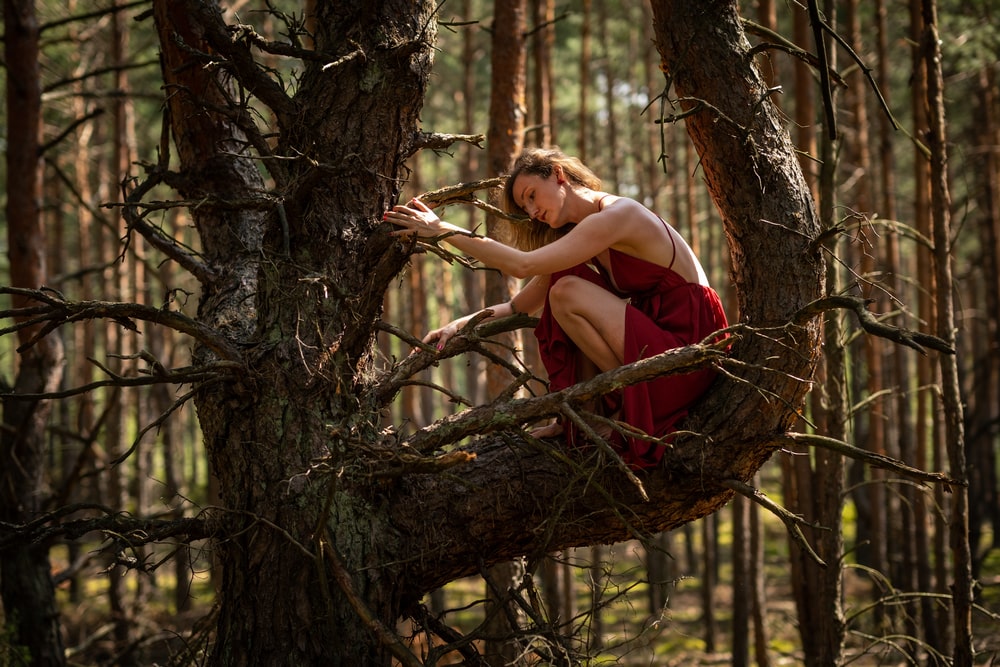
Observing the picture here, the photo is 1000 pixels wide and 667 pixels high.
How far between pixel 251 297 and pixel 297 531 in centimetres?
115

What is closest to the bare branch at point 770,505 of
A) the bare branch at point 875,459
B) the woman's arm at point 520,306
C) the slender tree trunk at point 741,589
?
the bare branch at point 875,459

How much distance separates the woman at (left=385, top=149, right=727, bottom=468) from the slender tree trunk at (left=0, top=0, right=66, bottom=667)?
3.60 meters

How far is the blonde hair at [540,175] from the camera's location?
11.7 ft

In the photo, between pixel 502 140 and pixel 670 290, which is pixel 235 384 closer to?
pixel 670 290

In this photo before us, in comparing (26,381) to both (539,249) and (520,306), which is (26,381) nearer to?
(520,306)

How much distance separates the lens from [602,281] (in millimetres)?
3562

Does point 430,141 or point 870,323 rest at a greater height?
point 430,141

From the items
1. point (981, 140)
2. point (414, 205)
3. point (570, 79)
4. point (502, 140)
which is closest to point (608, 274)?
point (414, 205)

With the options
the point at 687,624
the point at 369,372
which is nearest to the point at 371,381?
the point at 369,372

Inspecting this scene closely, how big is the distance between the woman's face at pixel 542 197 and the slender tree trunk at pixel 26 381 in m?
3.74

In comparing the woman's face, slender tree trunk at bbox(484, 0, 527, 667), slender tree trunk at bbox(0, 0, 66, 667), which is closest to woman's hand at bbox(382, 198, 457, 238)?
the woman's face

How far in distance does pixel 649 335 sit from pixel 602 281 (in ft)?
1.26

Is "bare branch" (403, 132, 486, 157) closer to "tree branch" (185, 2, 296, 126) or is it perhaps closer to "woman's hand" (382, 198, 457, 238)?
"woman's hand" (382, 198, 457, 238)

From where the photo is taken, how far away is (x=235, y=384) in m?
3.31
